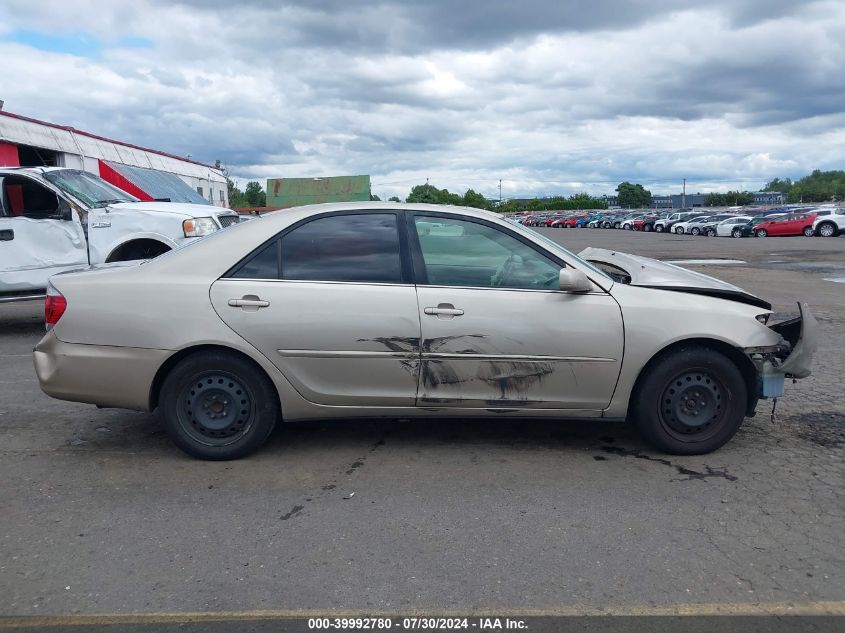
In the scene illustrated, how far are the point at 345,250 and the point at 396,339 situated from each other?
0.70 metres

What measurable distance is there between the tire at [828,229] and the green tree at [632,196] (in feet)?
360

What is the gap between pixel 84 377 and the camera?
4.61 meters

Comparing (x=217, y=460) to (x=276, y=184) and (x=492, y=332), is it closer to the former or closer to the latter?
(x=492, y=332)

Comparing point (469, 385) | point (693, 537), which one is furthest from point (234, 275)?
point (693, 537)

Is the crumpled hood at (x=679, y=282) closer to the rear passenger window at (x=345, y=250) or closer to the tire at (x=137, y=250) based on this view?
the rear passenger window at (x=345, y=250)

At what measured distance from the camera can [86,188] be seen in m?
9.42

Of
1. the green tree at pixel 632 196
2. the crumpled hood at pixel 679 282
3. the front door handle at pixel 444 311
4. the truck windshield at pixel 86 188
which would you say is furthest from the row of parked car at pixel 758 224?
the green tree at pixel 632 196

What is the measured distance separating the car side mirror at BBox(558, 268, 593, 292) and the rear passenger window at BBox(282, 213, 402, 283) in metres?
1.02

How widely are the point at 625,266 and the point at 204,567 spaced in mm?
3477

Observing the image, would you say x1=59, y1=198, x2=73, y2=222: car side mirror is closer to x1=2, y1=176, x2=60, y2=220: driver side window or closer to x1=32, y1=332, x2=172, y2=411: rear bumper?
x1=2, y1=176, x2=60, y2=220: driver side window

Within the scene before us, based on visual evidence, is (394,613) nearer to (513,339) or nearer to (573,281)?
(513,339)

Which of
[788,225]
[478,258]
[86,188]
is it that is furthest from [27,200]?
[788,225]

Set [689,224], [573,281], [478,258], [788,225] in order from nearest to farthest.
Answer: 1. [573,281]
2. [478,258]
3. [788,225]
4. [689,224]

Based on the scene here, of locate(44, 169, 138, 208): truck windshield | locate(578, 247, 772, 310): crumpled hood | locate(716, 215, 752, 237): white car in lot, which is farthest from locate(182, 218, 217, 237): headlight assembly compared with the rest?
locate(716, 215, 752, 237): white car in lot
